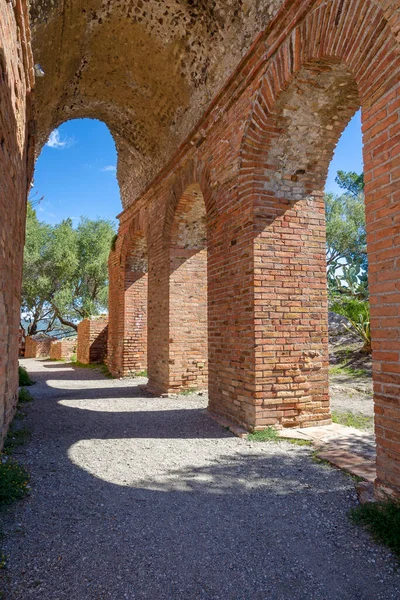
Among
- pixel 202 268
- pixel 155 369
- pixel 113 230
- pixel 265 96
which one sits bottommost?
pixel 155 369

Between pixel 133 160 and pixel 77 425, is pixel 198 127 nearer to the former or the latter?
pixel 133 160

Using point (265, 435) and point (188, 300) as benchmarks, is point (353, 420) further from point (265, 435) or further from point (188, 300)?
point (188, 300)

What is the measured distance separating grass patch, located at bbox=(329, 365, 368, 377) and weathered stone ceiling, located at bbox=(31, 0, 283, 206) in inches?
243

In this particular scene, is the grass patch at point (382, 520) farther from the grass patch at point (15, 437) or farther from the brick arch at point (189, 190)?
the brick arch at point (189, 190)

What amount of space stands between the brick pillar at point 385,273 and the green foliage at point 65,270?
24.6 m

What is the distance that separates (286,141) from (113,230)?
25.1 m

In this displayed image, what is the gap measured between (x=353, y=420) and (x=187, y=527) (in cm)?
355

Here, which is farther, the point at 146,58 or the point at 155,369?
the point at 155,369

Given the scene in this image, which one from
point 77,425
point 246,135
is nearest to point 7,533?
point 77,425

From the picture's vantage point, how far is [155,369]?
848 cm

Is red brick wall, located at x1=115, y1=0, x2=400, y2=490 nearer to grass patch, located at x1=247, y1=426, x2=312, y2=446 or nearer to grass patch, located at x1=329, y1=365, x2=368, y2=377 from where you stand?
grass patch, located at x1=247, y1=426, x2=312, y2=446

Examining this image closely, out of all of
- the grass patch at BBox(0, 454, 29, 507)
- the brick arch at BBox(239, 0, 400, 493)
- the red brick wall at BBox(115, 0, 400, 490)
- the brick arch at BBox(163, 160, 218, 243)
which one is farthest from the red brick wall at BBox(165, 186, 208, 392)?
the grass patch at BBox(0, 454, 29, 507)

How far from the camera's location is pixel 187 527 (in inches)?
101

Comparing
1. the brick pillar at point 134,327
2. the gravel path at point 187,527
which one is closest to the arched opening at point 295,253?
the gravel path at point 187,527
